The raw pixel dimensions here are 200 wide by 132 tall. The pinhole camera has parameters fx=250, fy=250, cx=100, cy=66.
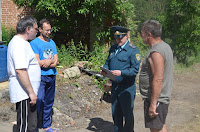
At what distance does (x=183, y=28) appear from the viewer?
473 inches

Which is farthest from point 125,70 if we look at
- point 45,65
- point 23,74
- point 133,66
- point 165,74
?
point 23,74

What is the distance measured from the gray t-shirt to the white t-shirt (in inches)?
58.4

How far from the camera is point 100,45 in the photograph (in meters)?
9.02

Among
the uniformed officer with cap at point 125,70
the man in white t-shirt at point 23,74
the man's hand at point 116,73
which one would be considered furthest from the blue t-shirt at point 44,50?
the man's hand at point 116,73

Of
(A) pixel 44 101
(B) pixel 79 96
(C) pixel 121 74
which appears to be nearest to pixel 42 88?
(A) pixel 44 101

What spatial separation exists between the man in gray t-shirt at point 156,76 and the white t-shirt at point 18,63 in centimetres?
149

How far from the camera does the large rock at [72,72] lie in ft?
22.4

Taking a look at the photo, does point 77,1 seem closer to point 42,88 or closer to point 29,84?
point 42,88

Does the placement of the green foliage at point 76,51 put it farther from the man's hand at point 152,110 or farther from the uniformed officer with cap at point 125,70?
the man's hand at point 152,110

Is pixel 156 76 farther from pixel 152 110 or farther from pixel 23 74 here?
pixel 23 74

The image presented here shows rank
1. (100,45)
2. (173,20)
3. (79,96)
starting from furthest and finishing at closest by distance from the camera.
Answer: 1. (173,20)
2. (100,45)
3. (79,96)

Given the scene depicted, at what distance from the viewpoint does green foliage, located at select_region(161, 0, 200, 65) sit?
11617 mm

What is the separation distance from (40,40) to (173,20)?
30.8ft

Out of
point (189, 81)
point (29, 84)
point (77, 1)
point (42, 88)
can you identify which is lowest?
point (189, 81)
